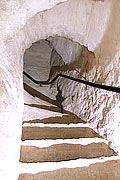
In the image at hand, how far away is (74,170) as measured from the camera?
1.48 meters

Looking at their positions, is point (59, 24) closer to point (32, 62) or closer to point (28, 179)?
point (28, 179)

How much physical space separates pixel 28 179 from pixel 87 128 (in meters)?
0.98

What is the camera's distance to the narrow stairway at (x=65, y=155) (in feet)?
4.62

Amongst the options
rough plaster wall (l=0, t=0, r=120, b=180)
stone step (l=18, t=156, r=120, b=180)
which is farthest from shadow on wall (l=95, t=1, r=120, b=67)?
stone step (l=18, t=156, r=120, b=180)

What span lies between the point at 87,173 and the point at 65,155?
0.24 meters

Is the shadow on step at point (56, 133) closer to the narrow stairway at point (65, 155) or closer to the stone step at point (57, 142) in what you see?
the narrow stairway at point (65, 155)

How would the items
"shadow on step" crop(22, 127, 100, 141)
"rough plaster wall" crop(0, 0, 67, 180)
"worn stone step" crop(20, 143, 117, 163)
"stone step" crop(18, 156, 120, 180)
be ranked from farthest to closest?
"shadow on step" crop(22, 127, 100, 141) < "worn stone step" crop(20, 143, 117, 163) < "stone step" crop(18, 156, 120, 180) < "rough plaster wall" crop(0, 0, 67, 180)

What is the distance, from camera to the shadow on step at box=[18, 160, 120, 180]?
1.38 meters

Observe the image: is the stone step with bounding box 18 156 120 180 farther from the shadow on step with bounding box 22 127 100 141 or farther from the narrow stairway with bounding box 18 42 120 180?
the shadow on step with bounding box 22 127 100 141

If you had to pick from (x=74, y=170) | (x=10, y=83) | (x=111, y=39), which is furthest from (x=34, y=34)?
(x=74, y=170)

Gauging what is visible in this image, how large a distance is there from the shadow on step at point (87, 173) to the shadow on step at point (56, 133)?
0.43 metres

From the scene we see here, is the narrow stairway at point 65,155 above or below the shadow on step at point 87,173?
above

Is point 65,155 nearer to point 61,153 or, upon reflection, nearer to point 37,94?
point 61,153

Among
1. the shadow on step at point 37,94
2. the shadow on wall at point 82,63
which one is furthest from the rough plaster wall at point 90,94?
A: the shadow on step at point 37,94
